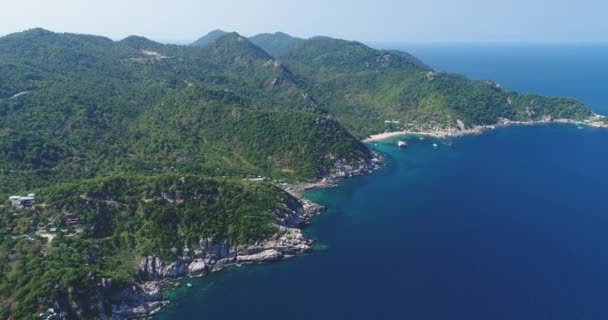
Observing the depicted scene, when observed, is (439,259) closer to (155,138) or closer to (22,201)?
(22,201)

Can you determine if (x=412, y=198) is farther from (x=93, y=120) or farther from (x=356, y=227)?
(x=93, y=120)

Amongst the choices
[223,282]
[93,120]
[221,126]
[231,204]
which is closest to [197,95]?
[221,126]

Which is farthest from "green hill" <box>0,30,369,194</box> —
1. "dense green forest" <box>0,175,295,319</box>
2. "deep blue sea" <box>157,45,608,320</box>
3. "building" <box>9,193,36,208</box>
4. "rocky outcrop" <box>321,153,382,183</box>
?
"dense green forest" <box>0,175,295,319</box>

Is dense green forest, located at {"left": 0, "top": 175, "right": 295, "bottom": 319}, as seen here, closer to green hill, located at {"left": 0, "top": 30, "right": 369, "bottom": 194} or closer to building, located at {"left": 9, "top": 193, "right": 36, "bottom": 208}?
building, located at {"left": 9, "top": 193, "right": 36, "bottom": 208}

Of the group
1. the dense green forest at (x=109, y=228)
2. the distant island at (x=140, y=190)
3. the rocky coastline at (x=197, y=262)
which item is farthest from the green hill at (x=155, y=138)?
the rocky coastline at (x=197, y=262)

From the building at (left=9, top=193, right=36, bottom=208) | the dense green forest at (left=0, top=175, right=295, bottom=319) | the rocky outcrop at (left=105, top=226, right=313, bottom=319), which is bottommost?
the rocky outcrop at (left=105, top=226, right=313, bottom=319)

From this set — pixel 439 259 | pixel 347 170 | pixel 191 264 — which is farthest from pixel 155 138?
pixel 439 259

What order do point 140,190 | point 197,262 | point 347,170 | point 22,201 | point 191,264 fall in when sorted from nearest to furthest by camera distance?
1. point 191,264
2. point 197,262
3. point 22,201
4. point 140,190
5. point 347,170
